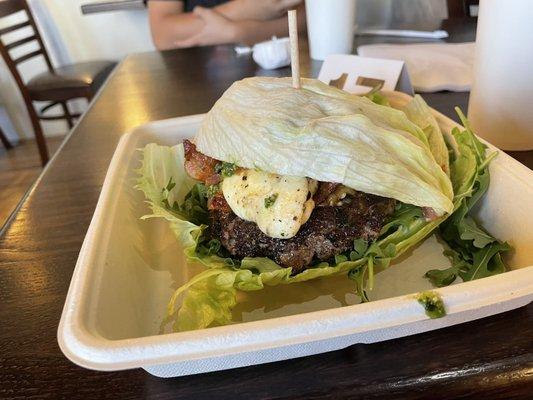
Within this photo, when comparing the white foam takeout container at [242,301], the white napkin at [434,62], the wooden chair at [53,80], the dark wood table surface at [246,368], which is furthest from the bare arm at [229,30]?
the dark wood table surface at [246,368]

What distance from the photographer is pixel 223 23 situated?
2324 mm

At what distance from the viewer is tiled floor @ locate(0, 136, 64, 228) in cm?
304

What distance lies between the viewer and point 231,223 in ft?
2.57

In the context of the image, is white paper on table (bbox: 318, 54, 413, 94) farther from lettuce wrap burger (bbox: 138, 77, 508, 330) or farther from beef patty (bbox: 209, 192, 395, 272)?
beef patty (bbox: 209, 192, 395, 272)

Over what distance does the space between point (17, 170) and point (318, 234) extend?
3.35 meters

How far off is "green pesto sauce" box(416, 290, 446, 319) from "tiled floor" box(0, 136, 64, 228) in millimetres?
2848

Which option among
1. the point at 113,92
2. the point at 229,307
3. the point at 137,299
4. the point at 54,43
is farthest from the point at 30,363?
the point at 54,43

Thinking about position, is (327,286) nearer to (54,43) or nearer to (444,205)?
(444,205)

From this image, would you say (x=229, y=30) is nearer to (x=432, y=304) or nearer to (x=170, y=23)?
(x=170, y=23)

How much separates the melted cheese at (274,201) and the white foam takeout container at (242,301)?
0.12m

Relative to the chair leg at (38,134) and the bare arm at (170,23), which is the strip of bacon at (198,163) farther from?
the chair leg at (38,134)

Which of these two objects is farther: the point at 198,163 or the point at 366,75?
the point at 366,75

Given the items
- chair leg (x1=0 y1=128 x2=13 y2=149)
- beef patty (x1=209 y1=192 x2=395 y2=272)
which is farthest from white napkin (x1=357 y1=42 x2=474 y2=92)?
chair leg (x1=0 y1=128 x2=13 y2=149)

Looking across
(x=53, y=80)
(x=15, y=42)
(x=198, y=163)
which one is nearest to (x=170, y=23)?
(x=53, y=80)
